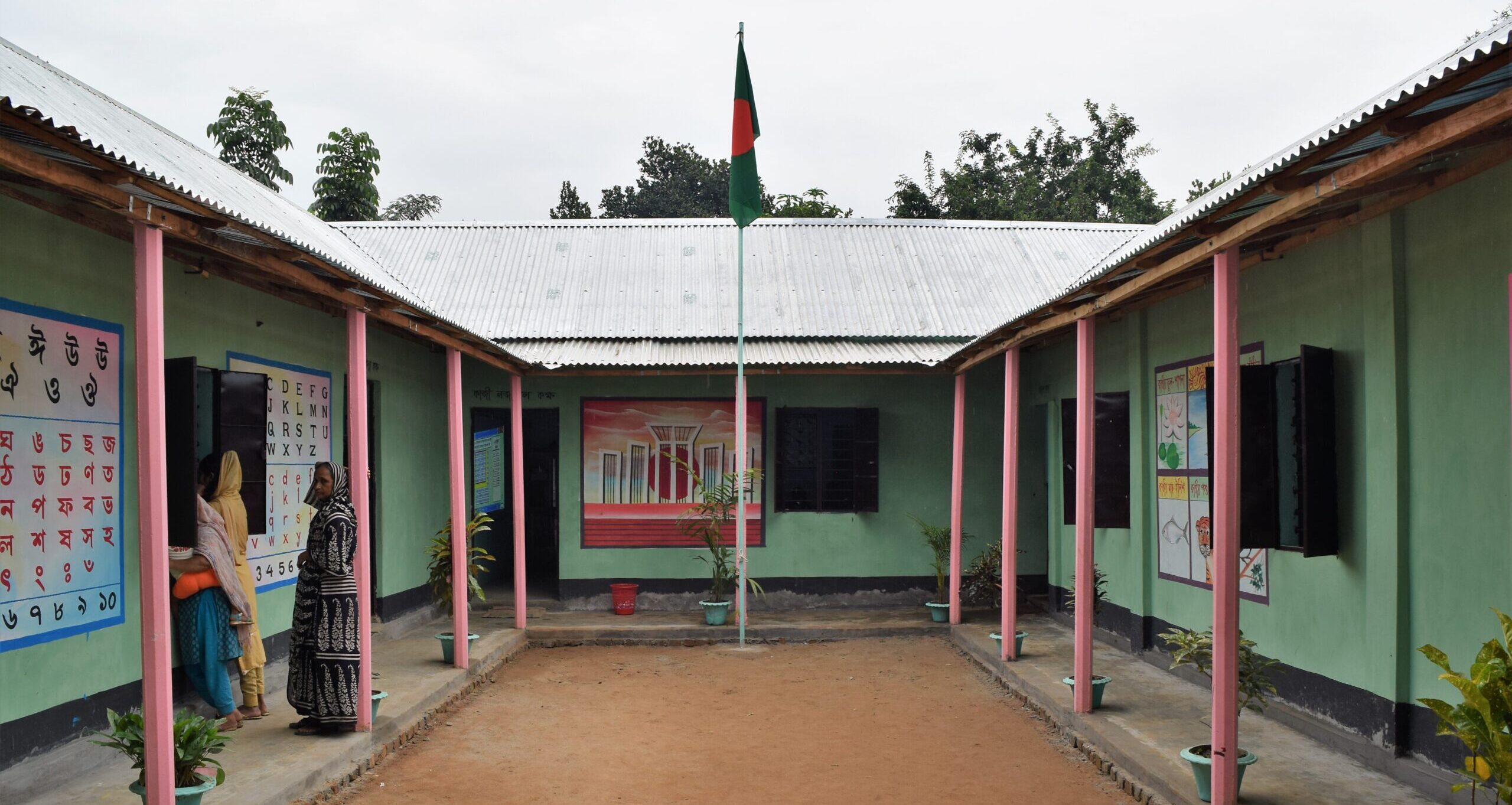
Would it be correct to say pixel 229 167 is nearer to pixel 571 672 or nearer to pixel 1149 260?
pixel 571 672

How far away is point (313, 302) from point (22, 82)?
257 centimetres

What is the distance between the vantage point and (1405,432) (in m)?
5.64

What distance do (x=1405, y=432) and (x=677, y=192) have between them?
28730 millimetres

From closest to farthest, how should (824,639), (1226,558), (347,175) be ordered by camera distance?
(1226,558)
(824,639)
(347,175)

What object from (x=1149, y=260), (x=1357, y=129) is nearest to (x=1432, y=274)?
(x=1149, y=260)

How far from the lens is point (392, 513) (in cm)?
1063

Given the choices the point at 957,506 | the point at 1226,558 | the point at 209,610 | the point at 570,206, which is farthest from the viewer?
the point at 570,206

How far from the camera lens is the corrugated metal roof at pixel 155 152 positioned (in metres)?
5.46

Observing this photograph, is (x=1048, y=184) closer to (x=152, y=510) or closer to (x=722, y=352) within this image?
(x=722, y=352)

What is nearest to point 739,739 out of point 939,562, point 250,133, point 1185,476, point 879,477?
point 1185,476

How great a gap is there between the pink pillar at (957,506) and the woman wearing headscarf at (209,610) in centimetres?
659

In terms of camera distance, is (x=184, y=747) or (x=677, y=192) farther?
(x=677, y=192)

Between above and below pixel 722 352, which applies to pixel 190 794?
below

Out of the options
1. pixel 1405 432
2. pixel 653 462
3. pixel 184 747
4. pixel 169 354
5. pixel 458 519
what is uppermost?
pixel 169 354
